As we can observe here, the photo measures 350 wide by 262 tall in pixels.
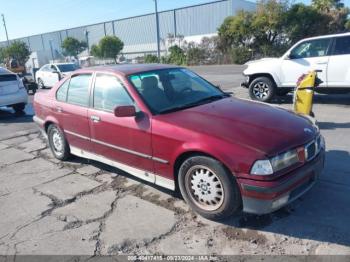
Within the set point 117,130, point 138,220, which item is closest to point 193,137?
point 138,220

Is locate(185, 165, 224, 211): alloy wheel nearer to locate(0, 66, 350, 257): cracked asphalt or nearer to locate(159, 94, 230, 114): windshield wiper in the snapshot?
locate(0, 66, 350, 257): cracked asphalt

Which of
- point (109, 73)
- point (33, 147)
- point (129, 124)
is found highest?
point (109, 73)

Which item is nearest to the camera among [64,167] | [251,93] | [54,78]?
[64,167]

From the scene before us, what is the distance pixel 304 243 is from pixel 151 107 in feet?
7.04

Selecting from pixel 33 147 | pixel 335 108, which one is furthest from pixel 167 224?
pixel 335 108

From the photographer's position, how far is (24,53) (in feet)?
180

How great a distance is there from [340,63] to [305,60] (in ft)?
2.76

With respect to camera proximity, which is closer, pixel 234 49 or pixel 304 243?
pixel 304 243

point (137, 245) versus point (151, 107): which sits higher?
point (151, 107)

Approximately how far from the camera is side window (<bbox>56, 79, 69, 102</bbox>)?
5453 millimetres

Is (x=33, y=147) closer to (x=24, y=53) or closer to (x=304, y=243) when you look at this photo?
(x=304, y=243)

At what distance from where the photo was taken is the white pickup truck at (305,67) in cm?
844

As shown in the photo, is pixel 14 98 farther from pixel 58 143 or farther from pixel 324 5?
pixel 324 5

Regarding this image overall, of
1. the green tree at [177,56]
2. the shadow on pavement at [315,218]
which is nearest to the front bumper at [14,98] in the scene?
the shadow on pavement at [315,218]
